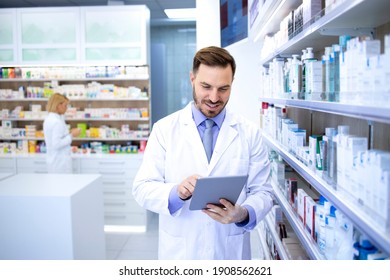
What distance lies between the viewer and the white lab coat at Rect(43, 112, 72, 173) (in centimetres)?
463

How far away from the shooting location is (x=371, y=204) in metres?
1.15

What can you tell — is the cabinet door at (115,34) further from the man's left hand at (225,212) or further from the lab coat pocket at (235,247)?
the man's left hand at (225,212)

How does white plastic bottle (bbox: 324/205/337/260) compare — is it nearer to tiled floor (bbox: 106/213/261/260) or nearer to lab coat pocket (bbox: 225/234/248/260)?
lab coat pocket (bbox: 225/234/248/260)

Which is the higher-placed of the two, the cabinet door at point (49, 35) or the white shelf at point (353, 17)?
the cabinet door at point (49, 35)

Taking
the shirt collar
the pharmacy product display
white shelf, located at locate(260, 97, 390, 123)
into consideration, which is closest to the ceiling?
the pharmacy product display

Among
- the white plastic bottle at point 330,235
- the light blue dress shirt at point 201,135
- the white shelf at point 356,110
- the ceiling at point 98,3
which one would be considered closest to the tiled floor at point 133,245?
the light blue dress shirt at point 201,135

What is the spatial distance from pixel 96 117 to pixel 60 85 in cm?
82

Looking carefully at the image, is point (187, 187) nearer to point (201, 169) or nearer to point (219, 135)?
point (201, 169)

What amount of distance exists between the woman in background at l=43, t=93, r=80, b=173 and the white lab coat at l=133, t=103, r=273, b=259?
3089mm

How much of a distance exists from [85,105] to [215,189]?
475 centimetres

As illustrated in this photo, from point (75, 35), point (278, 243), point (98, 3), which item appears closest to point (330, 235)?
point (278, 243)

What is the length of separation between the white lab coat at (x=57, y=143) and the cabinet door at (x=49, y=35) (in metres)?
1.14

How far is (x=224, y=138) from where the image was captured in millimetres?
1939

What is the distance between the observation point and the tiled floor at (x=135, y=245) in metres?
4.20
